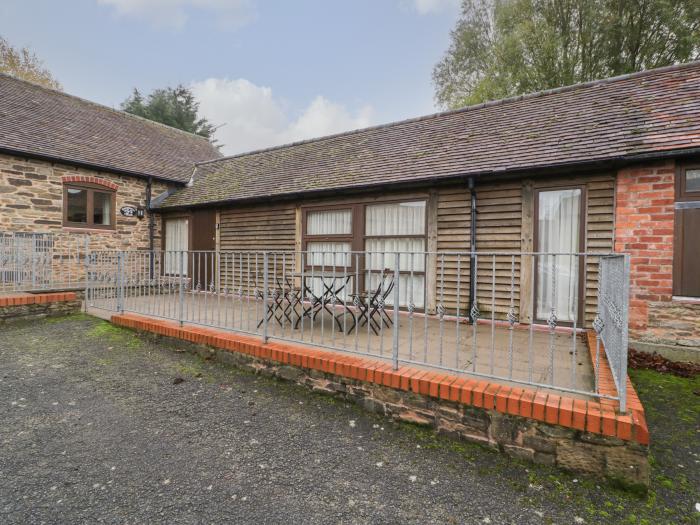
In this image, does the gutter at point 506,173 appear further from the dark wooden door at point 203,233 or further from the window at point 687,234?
the dark wooden door at point 203,233

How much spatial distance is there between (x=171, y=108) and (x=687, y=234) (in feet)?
89.8

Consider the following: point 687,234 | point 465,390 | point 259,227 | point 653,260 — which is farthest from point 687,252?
point 259,227

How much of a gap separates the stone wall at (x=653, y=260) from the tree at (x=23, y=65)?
23475 millimetres

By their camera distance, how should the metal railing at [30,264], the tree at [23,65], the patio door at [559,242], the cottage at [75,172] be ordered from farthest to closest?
the tree at [23,65]
the cottage at [75,172]
the metal railing at [30,264]
the patio door at [559,242]

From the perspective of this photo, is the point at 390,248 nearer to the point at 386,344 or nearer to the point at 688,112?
the point at 386,344

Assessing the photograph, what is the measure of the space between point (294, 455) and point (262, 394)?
1094 millimetres

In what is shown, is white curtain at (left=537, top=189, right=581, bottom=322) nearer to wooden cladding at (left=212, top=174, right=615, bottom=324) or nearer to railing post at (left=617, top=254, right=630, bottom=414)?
wooden cladding at (left=212, top=174, right=615, bottom=324)

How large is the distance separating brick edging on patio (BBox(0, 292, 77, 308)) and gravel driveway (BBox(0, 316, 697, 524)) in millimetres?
2923

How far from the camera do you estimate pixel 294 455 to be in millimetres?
2559

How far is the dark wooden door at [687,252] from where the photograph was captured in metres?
4.51

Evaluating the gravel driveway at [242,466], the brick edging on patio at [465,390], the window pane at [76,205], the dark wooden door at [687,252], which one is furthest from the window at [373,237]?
the window pane at [76,205]

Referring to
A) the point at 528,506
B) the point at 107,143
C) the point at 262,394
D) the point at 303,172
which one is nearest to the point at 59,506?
the point at 262,394

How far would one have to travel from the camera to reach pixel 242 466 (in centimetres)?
243

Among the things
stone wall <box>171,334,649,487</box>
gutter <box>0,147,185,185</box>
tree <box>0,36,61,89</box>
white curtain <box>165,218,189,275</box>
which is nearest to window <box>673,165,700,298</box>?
stone wall <box>171,334,649,487</box>
